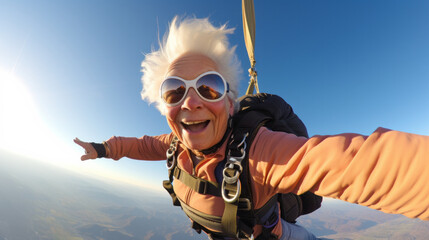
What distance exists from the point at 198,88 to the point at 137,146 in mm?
1293

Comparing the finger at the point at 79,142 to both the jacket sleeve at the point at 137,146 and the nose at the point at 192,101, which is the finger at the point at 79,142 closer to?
the jacket sleeve at the point at 137,146

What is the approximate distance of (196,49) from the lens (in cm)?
140

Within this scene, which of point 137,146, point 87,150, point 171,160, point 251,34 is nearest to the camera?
point 171,160

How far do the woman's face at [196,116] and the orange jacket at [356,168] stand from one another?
325 mm

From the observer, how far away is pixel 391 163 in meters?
0.58

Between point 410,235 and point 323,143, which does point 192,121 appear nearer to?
point 323,143

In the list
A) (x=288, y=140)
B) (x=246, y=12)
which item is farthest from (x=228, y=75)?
(x=246, y=12)

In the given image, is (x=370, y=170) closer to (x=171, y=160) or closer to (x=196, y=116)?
(x=196, y=116)

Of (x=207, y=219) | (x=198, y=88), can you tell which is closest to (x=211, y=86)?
(x=198, y=88)

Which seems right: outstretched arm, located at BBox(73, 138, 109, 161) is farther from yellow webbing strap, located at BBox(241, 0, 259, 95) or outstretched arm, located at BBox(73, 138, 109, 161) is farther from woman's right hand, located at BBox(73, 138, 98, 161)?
yellow webbing strap, located at BBox(241, 0, 259, 95)

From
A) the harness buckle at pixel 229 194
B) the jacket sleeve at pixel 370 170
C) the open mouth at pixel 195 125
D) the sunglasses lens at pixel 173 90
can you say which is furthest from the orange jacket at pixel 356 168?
the sunglasses lens at pixel 173 90

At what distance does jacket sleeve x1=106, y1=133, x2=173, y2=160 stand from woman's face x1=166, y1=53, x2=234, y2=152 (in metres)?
0.84

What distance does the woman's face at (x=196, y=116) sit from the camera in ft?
3.87

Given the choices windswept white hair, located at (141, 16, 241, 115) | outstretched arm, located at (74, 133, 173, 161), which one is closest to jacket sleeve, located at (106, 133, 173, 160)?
outstretched arm, located at (74, 133, 173, 161)
